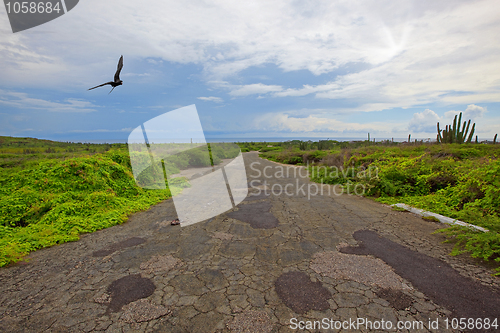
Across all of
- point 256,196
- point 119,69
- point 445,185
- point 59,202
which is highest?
point 119,69

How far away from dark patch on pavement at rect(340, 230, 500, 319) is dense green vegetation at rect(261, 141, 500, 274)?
0.69m

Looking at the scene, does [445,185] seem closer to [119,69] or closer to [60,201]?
[119,69]

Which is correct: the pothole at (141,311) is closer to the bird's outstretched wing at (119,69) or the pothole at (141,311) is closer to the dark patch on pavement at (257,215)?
the dark patch on pavement at (257,215)

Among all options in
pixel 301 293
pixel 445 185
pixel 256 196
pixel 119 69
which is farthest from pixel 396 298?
pixel 119 69

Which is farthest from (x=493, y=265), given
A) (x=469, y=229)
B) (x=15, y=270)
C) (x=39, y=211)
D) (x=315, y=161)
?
(x=315, y=161)

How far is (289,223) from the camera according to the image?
557cm

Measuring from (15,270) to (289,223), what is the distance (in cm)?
507

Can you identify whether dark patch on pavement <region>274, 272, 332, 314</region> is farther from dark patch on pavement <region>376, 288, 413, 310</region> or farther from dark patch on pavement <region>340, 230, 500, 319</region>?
dark patch on pavement <region>340, 230, 500, 319</region>

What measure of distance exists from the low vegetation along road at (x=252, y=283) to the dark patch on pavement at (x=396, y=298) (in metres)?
0.01

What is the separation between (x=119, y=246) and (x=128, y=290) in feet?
5.64

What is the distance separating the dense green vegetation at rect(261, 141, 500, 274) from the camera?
13.5 ft

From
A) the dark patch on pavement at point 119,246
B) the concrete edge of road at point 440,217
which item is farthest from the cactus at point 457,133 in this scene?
the dark patch on pavement at point 119,246

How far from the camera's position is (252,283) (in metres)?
3.15

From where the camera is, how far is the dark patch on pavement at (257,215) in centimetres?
552
